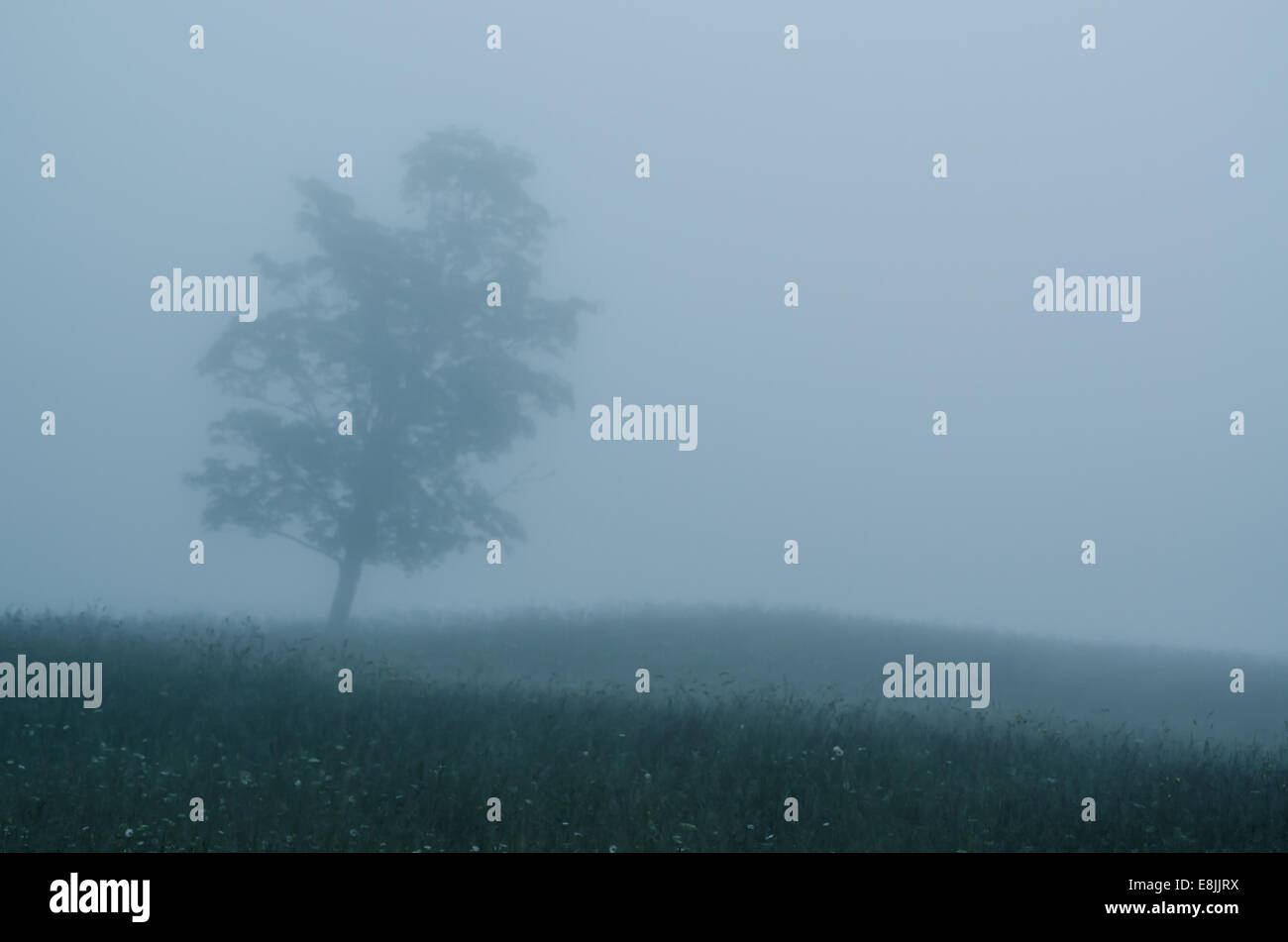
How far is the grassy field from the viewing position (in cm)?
1029

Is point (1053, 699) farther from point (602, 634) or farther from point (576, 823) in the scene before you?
point (576, 823)

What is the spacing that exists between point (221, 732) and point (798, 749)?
22.8 ft

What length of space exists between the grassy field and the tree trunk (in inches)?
283

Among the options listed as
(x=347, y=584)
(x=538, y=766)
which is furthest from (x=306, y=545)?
(x=538, y=766)

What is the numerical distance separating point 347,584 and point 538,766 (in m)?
14.1
